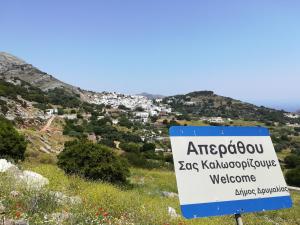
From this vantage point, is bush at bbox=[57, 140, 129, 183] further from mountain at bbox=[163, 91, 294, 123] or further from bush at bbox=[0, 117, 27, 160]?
mountain at bbox=[163, 91, 294, 123]

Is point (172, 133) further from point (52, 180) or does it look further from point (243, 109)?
point (243, 109)

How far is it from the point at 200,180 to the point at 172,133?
0.61 m

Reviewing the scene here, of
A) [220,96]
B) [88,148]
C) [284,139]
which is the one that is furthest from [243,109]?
[88,148]

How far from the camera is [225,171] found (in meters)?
4.41

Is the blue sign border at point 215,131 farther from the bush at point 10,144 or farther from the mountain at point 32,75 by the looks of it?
the mountain at point 32,75

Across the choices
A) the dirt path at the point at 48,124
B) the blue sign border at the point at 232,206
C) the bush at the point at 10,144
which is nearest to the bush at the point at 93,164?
the bush at the point at 10,144

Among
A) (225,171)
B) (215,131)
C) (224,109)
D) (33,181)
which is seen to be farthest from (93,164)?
(224,109)

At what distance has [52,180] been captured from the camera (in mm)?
11836

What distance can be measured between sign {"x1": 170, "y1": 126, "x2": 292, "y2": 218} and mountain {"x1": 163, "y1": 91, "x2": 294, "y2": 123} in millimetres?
135778

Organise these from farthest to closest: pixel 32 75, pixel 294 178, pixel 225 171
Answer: pixel 32 75
pixel 294 178
pixel 225 171

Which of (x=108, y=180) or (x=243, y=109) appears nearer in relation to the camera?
(x=108, y=180)

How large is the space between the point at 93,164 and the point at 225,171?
13.5 metres

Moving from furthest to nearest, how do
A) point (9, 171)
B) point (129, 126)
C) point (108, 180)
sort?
1. point (129, 126)
2. point (108, 180)
3. point (9, 171)

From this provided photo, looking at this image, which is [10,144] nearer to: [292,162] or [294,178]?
[294,178]
